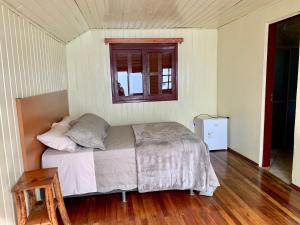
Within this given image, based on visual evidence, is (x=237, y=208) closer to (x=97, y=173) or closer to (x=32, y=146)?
(x=97, y=173)

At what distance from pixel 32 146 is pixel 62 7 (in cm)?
145

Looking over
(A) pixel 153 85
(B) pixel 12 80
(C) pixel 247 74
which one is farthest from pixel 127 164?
(C) pixel 247 74

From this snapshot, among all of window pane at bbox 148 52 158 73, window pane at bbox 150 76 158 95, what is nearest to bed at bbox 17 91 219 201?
window pane at bbox 150 76 158 95

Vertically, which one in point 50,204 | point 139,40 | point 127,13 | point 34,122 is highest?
point 127,13

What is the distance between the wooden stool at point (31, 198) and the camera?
177 cm

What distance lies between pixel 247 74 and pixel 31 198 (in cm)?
333

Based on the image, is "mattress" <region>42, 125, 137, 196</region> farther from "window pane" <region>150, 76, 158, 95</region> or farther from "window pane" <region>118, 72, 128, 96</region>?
"window pane" <region>150, 76, 158, 95</region>

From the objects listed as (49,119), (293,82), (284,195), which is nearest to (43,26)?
(49,119)

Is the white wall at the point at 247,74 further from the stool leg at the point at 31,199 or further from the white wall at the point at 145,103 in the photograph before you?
the stool leg at the point at 31,199

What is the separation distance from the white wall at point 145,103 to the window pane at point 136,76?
0.27 metres

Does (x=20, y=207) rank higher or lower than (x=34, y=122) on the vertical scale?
lower

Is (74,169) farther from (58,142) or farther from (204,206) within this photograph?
(204,206)

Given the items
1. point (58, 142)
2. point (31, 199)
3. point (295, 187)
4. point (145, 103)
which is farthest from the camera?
point (145, 103)

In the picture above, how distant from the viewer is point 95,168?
244 centimetres
